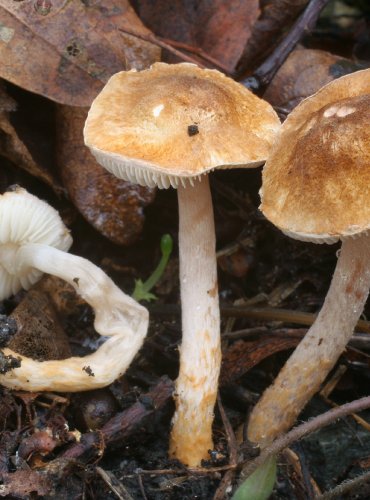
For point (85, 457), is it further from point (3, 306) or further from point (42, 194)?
point (42, 194)

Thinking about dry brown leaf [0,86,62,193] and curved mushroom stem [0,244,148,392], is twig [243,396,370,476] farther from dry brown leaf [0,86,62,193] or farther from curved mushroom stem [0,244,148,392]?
dry brown leaf [0,86,62,193]

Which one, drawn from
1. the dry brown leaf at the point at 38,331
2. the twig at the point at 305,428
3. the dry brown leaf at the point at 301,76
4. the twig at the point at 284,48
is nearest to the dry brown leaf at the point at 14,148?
the dry brown leaf at the point at 38,331

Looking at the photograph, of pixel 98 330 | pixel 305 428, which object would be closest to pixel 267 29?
pixel 98 330

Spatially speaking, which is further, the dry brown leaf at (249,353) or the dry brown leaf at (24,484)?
the dry brown leaf at (249,353)

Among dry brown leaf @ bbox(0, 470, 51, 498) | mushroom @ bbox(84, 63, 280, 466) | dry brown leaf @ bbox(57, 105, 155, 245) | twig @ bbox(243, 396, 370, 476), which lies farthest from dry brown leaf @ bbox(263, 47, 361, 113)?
dry brown leaf @ bbox(0, 470, 51, 498)

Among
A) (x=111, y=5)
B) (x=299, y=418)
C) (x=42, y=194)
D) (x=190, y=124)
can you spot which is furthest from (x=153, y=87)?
(x=299, y=418)

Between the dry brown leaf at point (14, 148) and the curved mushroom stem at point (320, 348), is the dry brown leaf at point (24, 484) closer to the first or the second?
the curved mushroom stem at point (320, 348)

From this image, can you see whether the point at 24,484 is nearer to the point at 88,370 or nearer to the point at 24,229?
the point at 88,370
